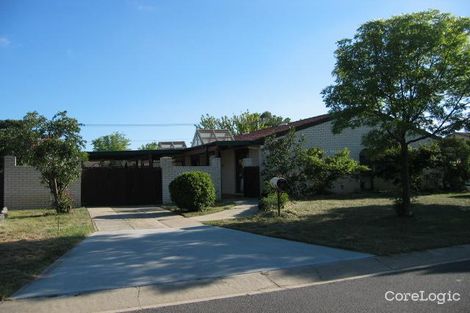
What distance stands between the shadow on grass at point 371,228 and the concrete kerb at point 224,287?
81 cm

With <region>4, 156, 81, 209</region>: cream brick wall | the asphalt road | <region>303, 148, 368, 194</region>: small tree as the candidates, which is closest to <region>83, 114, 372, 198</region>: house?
<region>303, 148, 368, 194</region>: small tree

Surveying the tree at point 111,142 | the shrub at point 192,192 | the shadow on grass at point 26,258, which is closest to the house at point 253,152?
the shrub at point 192,192

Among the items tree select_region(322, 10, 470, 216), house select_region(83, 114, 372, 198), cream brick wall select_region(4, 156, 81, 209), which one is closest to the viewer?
tree select_region(322, 10, 470, 216)

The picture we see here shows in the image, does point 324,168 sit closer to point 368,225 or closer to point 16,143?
point 368,225

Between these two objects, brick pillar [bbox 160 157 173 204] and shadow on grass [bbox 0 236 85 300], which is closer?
shadow on grass [bbox 0 236 85 300]

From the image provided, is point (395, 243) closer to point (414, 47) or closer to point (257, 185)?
point (414, 47)

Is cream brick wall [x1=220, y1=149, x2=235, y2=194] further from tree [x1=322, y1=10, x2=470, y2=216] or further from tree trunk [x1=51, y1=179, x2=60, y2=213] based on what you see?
tree [x1=322, y1=10, x2=470, y2=216]

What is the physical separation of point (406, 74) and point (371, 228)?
4.37m

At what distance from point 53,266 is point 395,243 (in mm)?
6620

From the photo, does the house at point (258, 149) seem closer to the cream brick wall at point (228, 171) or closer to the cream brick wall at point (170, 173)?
the cream brick wall at point (228, 171)

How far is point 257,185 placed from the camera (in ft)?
80.7

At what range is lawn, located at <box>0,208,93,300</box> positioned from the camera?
766 centimetres

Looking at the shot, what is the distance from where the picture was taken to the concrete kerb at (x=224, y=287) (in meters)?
6.32

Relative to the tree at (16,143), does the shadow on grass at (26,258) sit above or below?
below
